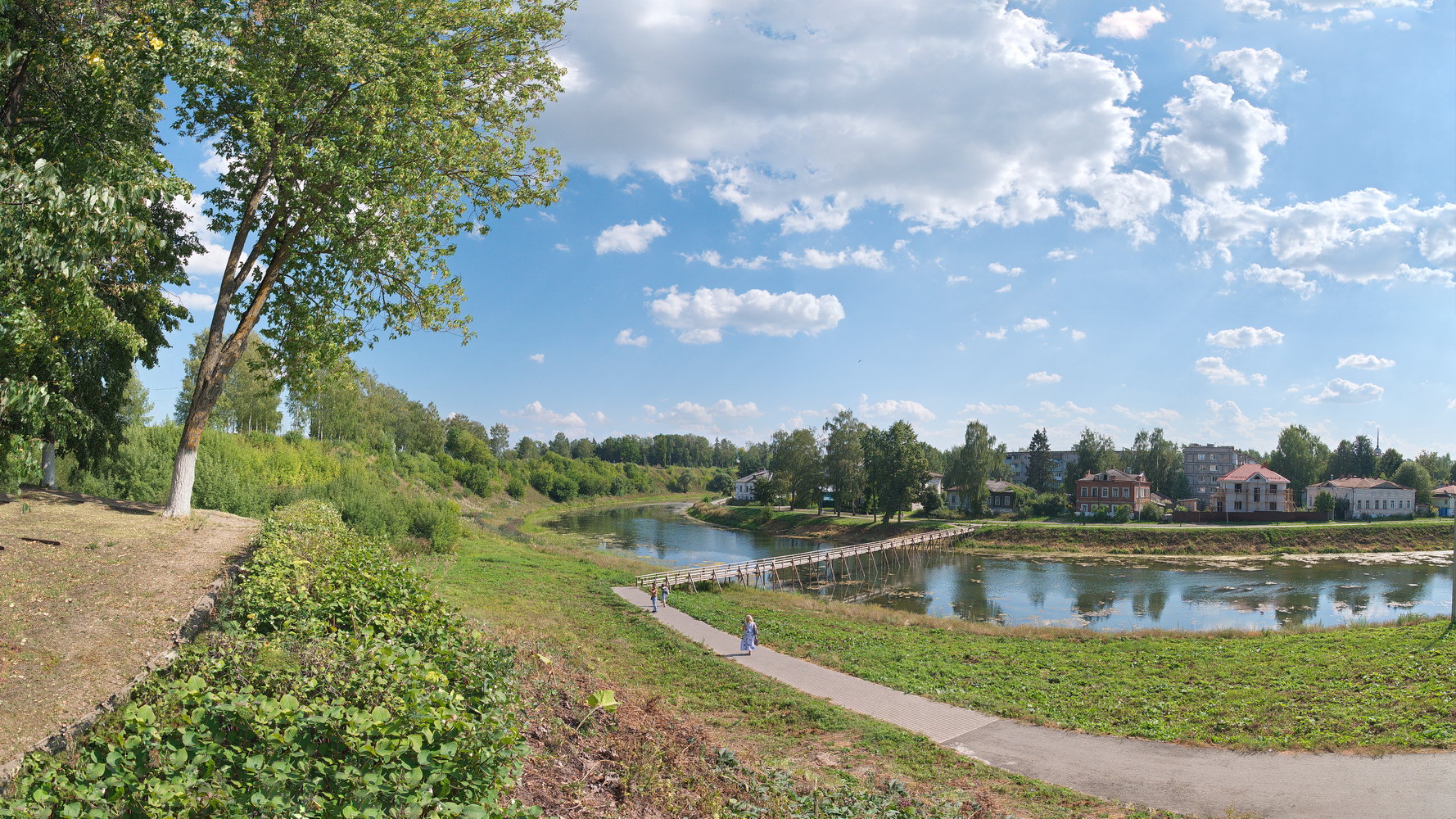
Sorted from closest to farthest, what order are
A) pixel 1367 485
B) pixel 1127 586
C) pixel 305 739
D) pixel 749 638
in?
pixel 305 739 < pixel 749 638 < pixel 1127 586 < pixel 1367 485

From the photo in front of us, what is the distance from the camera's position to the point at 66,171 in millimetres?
8039

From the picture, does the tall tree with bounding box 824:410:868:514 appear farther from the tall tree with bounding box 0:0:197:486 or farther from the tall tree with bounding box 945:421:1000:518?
the tall tree with bounding box 0:0:197:486

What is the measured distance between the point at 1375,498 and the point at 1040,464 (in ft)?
103

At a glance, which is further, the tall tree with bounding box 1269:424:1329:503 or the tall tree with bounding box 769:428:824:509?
the tall tree with bounding box 1269:424:1329:503

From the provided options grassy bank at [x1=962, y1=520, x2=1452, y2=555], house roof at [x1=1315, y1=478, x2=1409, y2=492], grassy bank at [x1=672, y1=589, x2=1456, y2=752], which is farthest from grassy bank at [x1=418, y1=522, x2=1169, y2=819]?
house roof at [x1=1315, y1=478, x2=1409, y2=492]

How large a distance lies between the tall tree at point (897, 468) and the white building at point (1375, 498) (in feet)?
129

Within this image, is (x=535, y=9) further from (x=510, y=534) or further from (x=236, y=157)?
(x=510, y=534)

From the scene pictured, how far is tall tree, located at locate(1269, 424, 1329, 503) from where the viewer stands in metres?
87.3

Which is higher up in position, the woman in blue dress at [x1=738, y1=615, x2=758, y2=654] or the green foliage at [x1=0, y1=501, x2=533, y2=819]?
the green foliage at [x1=0, y1=501, x2=533, y2=819]

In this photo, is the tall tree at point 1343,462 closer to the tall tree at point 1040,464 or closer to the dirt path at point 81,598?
the tall tree at point 1040,464

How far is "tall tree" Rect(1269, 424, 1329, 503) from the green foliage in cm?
10471

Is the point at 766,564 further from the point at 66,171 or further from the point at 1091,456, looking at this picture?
the point at 1091,456

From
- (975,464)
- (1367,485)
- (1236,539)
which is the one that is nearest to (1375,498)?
(1367,485)

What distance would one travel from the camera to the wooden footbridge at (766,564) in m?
31.2
